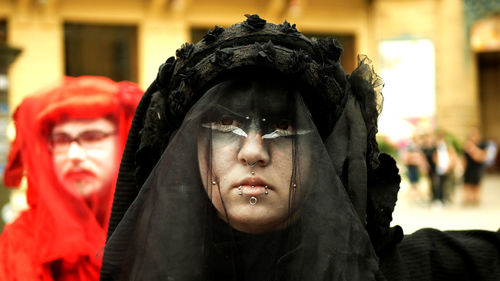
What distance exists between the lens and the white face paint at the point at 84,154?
2.36 meters

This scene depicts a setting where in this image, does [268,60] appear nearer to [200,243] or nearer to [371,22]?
[200,243]

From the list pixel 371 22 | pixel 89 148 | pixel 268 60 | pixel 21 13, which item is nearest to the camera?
pixel 268 60

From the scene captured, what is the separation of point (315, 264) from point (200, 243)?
0.29 meters

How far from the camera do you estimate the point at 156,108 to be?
1.73m

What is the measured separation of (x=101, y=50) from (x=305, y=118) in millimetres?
11570

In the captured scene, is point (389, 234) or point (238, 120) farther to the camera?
point (389, 234)

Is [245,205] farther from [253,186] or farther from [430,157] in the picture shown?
[430,157]

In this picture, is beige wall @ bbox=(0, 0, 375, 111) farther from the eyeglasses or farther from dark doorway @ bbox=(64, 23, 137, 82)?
the eyeglasses

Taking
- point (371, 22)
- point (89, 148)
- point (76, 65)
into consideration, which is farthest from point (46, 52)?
point (89, 148)

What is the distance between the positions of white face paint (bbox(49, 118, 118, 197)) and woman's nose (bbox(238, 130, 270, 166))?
39.9 inches

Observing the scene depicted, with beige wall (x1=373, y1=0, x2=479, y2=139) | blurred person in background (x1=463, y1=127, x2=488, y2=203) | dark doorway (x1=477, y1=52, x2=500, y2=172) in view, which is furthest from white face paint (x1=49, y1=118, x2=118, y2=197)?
dark doorway (x1=477, y1=52, x2=500, y2=172)

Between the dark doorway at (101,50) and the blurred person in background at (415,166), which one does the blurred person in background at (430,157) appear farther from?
the dark doorway at (101,50)

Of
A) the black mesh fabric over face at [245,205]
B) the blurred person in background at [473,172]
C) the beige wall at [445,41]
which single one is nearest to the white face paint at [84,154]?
the black mesh fabric over face at [245,205]

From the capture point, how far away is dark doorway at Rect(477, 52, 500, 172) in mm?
20250
